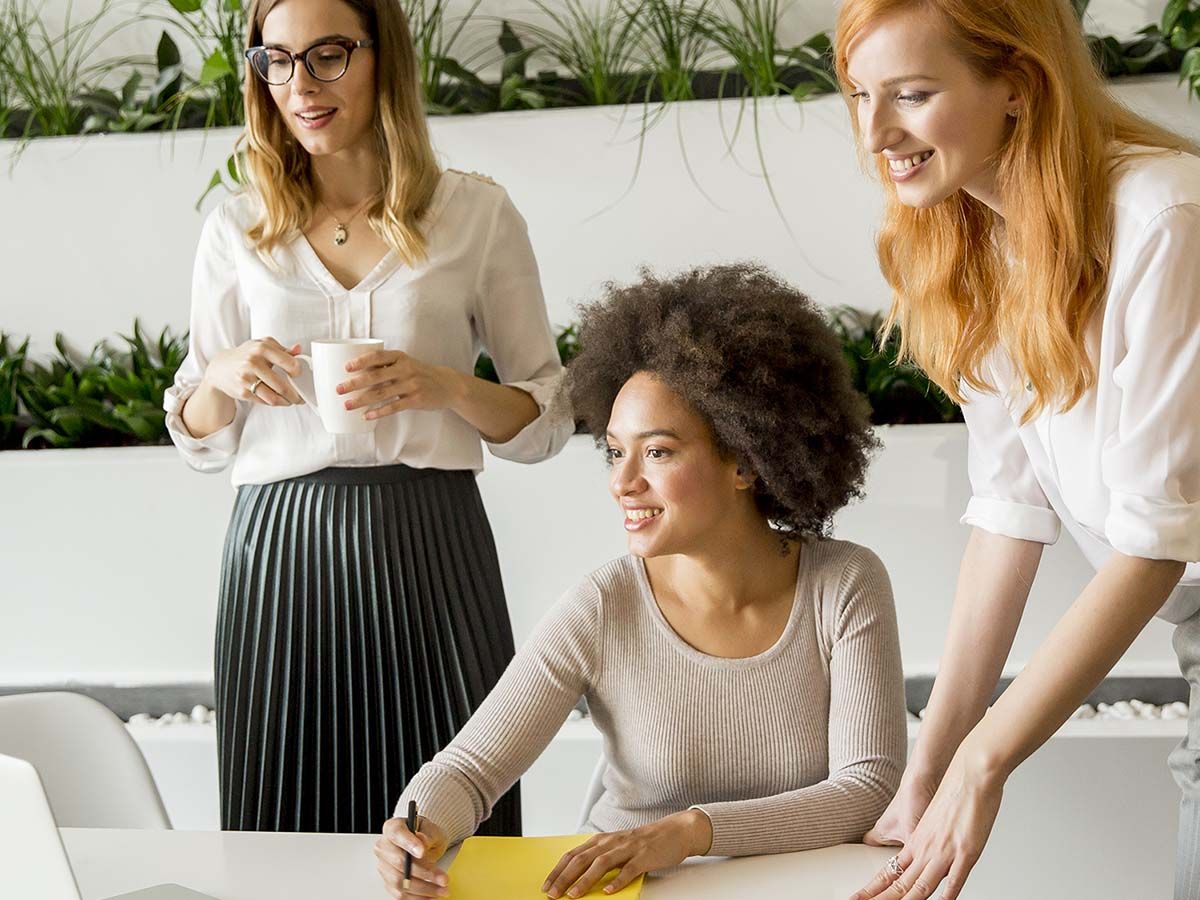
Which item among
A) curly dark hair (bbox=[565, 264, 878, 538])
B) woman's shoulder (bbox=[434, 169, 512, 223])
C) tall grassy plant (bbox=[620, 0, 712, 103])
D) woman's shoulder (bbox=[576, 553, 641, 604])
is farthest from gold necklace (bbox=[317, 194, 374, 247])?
tall grassy plant (bbox=[620, 0, 712, 103])

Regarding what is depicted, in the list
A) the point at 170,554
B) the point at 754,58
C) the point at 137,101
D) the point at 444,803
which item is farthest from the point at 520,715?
the point at 137,101

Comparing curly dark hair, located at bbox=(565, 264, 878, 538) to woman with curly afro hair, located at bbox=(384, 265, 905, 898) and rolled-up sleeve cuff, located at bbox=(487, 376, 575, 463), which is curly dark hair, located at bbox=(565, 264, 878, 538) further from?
rolled-up sleeve cuff, located at bbox=(487, 376, 575, 463)

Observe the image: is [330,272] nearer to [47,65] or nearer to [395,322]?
[395,322]

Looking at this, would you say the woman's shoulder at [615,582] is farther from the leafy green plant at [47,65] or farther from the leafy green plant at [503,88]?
the leafy green plant at [47,65]

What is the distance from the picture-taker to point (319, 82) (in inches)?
76.2

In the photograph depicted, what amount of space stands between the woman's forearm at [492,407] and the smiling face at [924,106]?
33.8 inches

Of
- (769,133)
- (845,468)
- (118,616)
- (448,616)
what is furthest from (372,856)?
(769,133)

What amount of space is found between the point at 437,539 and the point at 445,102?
57.9 inches

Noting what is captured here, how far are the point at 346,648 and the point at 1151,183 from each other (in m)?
1.32

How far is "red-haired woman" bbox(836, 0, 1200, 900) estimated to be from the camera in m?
1.19

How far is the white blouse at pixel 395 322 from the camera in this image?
2.01m

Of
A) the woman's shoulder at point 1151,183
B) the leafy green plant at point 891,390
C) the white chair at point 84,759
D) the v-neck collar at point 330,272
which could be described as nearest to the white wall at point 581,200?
the leafy green plant at point 891,390

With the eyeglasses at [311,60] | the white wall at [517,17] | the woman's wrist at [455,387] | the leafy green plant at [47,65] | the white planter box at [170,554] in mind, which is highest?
the white wall at [517,17]

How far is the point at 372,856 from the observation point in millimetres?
1466
